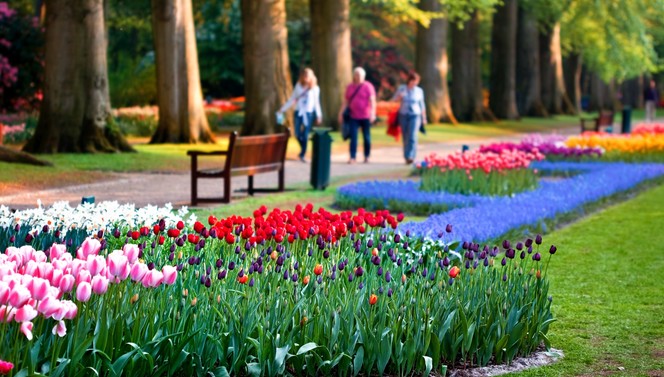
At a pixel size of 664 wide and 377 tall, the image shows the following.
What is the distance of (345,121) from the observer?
26562mm

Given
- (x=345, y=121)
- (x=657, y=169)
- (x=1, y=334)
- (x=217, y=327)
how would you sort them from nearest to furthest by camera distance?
(x=1, y=334), (x=217, y=327), (x=657, y=169), (x=345, y=121)

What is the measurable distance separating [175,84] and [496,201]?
1374 cm

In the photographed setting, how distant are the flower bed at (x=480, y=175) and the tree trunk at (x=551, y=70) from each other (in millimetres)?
39280

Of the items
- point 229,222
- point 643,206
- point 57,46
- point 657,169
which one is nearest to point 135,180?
point 57,46

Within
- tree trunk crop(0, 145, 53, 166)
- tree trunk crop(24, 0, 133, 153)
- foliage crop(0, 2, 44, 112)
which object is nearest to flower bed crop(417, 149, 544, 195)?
tree trunk crop(0, 145, 53, 166)

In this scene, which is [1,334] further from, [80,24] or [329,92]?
[329,92]

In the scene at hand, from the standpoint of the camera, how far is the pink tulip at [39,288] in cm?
628

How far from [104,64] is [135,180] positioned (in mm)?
5207

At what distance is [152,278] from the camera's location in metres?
7.04

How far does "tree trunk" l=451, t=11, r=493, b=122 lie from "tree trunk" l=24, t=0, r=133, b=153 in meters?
24.7

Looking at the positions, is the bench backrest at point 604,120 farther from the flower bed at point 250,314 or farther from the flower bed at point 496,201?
the flower bed at point 250,314

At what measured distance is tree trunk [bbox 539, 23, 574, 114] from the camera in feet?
192

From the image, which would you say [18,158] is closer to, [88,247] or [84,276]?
[88,247]

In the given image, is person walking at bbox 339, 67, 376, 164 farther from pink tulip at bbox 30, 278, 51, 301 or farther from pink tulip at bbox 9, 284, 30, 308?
pink tulip at bbox 9, 284, 30, 308
